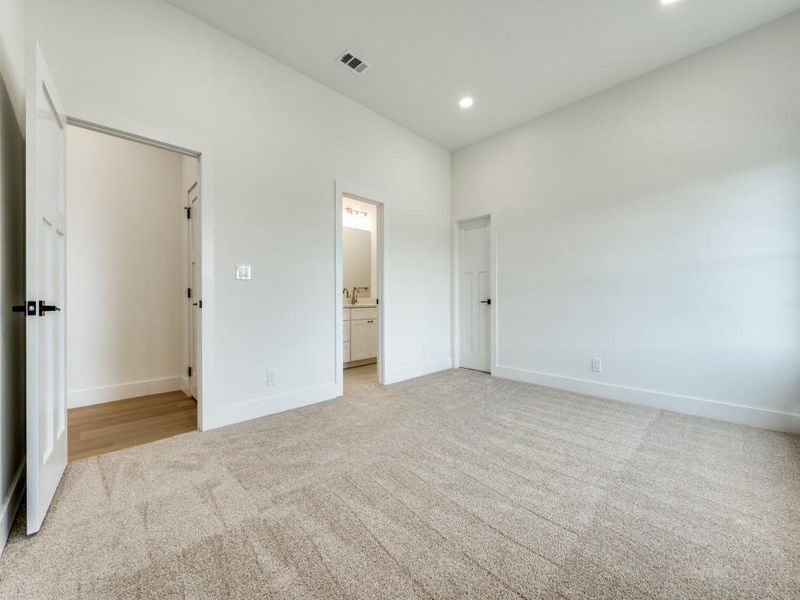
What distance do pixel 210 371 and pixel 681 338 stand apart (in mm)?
3972

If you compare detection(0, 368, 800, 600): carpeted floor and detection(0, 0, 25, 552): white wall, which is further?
detection(0, 0, 25, 552): white wall

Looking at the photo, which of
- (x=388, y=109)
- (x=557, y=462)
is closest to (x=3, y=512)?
(x=557, y=462)

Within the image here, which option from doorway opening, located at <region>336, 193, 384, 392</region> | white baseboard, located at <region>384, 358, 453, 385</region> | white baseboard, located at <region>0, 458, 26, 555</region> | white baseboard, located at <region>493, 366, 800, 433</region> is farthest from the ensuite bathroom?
white baseboard, located at <region>0, 458, 26, 555</region>

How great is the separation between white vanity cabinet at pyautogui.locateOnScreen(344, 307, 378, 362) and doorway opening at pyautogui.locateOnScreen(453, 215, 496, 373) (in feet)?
4.10

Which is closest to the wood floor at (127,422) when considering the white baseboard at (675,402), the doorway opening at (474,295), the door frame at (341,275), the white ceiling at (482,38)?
the door frame at (341,275)

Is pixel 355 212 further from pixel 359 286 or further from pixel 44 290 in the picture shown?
pixel 44 290

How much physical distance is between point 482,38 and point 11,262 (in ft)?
11.1

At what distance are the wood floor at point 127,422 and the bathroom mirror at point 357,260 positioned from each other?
282 cm

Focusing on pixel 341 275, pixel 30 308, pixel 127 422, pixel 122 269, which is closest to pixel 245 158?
pixel 341 275

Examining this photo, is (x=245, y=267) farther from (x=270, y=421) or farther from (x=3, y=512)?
(x=3, y=512)

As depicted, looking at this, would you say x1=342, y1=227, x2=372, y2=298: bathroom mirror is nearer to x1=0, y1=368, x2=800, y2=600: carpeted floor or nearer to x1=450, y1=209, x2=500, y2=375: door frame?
x1=450, y1=209, x2=500, y2=375: door frame

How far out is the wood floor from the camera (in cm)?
230

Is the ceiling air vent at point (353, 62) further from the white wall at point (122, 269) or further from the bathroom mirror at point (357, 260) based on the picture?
the bathroom mirror at point (357, 260)

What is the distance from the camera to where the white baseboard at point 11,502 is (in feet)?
4.29
